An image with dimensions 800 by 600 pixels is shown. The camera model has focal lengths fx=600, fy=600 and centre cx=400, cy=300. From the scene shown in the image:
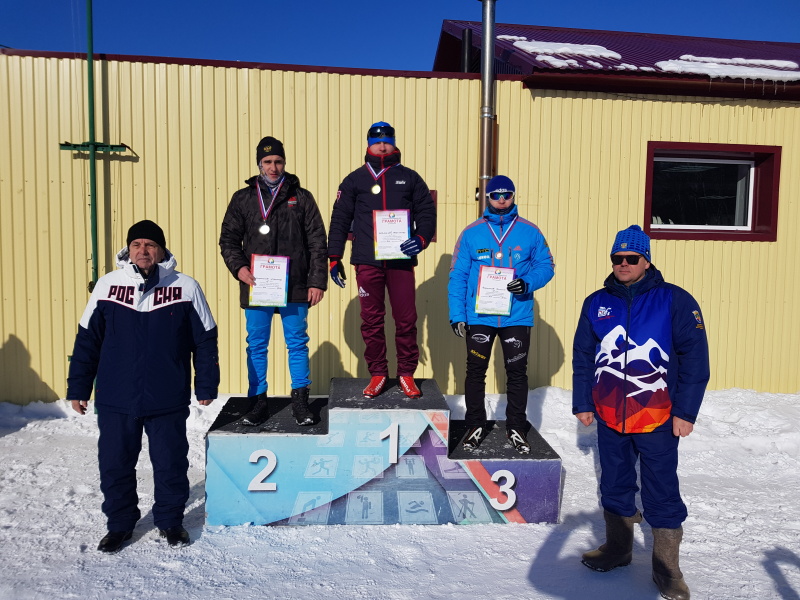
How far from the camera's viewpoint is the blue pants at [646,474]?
295 cm

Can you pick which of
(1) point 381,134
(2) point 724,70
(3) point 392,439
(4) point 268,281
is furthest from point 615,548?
(2) point 724,70

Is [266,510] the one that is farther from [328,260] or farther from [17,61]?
[17,61]

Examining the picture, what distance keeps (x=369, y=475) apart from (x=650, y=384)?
177cm

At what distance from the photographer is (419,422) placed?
3.80m

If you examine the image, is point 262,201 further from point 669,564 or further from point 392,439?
point 669,564

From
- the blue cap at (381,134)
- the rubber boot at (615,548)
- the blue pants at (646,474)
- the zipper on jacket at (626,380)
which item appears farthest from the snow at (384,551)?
the blue cap at (381,134)

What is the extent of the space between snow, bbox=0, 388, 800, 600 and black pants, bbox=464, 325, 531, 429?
2.34ft

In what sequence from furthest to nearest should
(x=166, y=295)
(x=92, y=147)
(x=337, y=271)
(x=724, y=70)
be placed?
(x=724, y=70) < (x=92, y=147) < (x=337, y=271) < (x=166, y=295)

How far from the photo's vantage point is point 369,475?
376 cm

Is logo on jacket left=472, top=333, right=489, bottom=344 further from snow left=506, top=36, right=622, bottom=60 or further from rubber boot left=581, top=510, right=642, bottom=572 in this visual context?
snow left=506, top=36, right=622, bottom=60

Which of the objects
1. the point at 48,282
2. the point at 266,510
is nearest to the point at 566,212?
the point at 266,510

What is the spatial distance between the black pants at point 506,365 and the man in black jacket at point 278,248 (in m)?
1.08

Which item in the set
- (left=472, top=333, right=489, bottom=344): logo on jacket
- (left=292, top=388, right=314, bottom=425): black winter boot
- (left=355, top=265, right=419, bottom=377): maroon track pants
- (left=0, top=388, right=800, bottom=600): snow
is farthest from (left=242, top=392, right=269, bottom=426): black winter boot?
(left=472, top=333, right=489, bottom=344): logo on jacket

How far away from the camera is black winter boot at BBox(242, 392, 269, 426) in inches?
152
